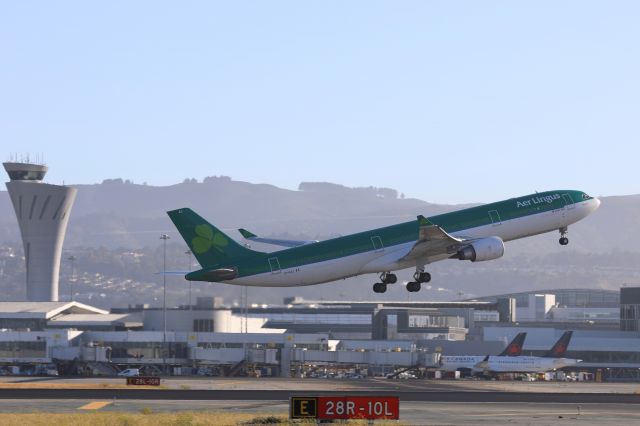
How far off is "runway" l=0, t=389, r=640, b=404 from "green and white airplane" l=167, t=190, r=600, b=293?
44.2 ft

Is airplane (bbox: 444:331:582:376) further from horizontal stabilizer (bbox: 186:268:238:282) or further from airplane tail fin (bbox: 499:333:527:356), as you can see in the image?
horizontal stabilizer (bbox: 186:268:238:282)

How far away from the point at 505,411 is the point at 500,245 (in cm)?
1308

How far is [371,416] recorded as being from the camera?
262 feet

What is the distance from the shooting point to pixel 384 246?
99.6 metres

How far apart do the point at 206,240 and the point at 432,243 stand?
1758 centimetres

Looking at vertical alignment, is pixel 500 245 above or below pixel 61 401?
above

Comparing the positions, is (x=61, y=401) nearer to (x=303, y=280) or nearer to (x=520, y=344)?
(x=303, y=280)

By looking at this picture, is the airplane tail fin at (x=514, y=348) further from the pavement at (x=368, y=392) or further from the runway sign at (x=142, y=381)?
the runway sign at (x=142, y=381)

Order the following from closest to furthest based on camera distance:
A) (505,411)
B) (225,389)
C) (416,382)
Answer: (505,411), (225,389), (416,382)

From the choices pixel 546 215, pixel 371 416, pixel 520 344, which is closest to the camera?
pixel 371 416

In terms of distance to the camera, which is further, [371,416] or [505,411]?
[505,411]

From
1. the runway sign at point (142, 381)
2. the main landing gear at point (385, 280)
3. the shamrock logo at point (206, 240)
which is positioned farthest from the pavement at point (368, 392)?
the shamrock logo at point (206, 240)

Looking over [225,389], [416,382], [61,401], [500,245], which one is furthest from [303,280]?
[416,382]

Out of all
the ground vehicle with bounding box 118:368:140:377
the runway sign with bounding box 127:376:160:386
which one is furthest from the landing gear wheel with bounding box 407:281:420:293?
the ground vehicle with bounding box 118:368:140:377
